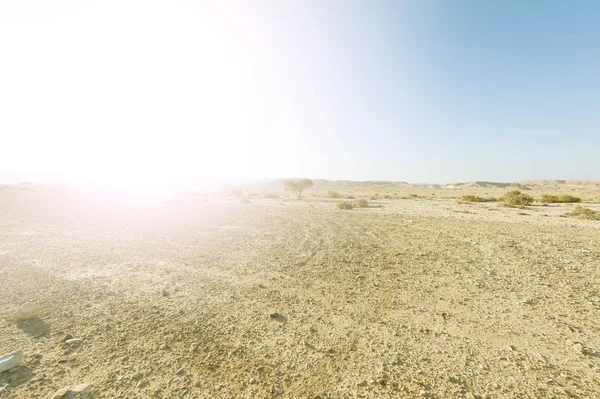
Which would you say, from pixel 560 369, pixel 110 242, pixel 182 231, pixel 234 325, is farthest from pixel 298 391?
pixel 182 231

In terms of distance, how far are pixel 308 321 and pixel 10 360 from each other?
4.14 meters

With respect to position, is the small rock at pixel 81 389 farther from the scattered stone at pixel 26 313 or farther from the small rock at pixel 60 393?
the scattered stone at pixel 26 313

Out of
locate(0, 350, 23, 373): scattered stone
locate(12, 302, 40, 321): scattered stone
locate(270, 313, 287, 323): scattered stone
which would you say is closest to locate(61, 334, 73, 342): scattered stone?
locate(0, 350, 23, 373): scattered stone

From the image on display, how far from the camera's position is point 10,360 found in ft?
11.4

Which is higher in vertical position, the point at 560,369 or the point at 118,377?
the point at 560,369

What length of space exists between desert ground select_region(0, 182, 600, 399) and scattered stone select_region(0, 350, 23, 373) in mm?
85

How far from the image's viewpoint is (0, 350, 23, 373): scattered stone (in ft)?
11.1

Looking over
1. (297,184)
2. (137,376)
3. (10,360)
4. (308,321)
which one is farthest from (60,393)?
(297,184)

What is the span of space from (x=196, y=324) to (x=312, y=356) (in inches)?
84.1

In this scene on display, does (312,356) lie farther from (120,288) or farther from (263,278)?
(120,288)

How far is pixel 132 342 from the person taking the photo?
403 centimetres

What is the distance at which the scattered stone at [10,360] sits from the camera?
3394mm

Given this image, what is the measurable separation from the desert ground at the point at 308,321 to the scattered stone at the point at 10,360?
0.09 meters

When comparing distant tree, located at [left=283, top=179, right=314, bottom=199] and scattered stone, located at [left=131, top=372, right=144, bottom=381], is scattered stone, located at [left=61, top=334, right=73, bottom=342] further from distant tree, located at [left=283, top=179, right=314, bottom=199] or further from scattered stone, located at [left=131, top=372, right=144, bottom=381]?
distant tree, located at [left=283, top=179, right=314, bottom=199]
